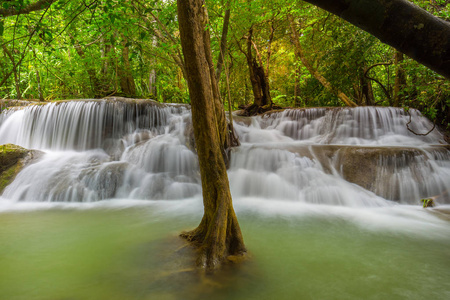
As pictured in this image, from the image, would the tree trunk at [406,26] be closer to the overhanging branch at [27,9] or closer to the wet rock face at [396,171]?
the overhanging branch at [27,9]

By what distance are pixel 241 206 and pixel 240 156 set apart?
233 cm

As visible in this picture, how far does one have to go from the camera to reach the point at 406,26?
1.03 meters

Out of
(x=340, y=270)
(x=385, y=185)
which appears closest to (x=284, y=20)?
(x=385, y=185)

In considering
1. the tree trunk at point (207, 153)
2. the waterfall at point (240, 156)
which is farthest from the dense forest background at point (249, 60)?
the tree trunk at point (207, 153)

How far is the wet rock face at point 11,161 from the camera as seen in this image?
6.72m

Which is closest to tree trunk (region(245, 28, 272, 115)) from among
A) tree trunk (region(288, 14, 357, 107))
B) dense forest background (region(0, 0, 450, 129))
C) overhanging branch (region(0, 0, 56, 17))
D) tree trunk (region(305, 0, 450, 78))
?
dense forest background (region(0, 0, 450, 129))

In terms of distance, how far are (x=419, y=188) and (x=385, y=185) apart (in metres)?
0.70

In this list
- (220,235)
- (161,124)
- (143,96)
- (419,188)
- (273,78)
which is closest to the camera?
(220,235)

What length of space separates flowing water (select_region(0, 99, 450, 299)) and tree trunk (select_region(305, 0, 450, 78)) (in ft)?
7.06

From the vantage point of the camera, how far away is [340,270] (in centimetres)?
281

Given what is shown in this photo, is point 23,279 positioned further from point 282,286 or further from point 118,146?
point 118,146

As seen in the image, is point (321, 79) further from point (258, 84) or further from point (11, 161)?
point (11, 161)

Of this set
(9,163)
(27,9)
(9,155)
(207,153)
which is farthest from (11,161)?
(207,153)

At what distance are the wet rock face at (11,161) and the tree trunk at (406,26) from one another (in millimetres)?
8212
